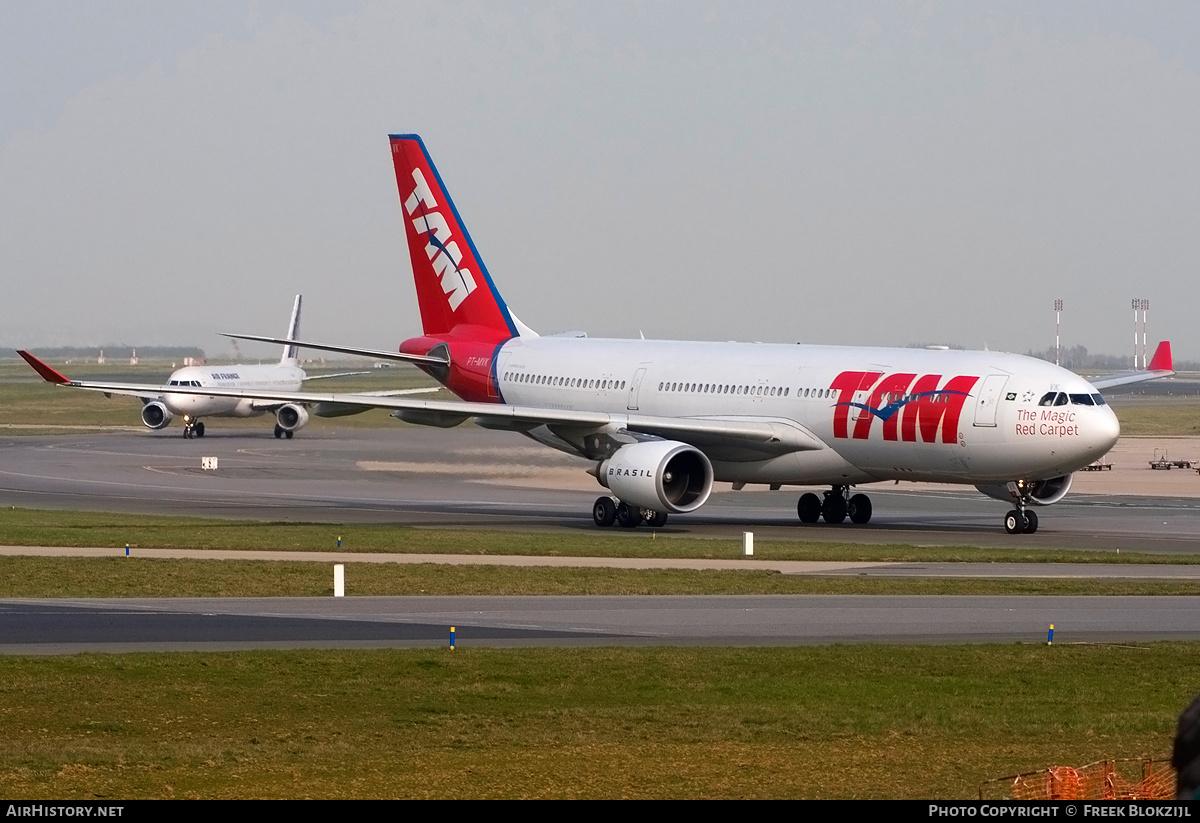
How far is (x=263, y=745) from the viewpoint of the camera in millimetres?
15336

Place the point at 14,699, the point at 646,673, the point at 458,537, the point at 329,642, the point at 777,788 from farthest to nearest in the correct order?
the point at 458,537 < the point at 329,642 < the point at 646,673 < the point at 14,699 < the point at 777,788

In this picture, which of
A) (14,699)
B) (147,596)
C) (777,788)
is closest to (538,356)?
(147,596)

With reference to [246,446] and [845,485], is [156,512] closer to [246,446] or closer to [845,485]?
[845,485]

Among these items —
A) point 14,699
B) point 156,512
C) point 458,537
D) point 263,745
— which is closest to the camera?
point 263,745

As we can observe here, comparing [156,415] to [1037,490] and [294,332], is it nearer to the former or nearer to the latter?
[294,332]

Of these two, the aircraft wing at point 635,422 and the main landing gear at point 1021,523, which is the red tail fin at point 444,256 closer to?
the aircraft wing at point 635,422

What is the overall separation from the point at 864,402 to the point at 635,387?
7809 millimetres

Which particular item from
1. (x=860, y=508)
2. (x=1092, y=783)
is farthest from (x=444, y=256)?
(x=1092, y=783)

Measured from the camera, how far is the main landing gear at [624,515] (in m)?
42.6

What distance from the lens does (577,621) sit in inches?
952

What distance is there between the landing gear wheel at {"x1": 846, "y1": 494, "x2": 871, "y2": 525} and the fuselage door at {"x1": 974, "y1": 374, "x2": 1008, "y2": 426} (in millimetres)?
6479

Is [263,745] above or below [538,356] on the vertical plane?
below

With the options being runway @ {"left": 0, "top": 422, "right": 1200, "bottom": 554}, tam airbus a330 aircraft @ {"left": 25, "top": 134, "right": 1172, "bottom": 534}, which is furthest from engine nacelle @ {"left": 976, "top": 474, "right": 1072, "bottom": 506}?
runway @ {"left": 0, "top": 422, "right": 1200, "bottom": 554}

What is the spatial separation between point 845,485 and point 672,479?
5.11 metres
